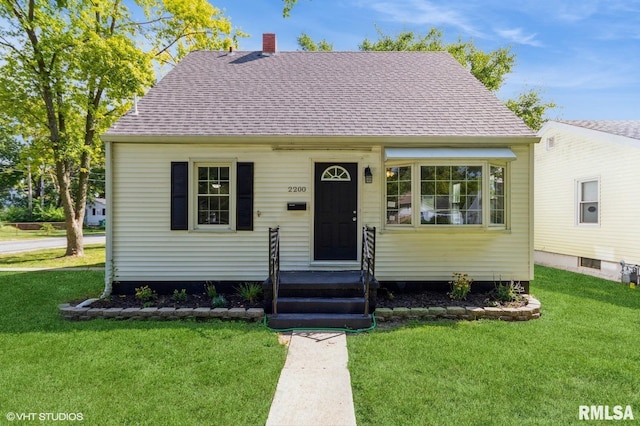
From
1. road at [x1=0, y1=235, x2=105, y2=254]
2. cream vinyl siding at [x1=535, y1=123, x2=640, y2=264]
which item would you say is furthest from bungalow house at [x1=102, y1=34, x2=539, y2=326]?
road at [x1=0, y1=235, x2=105, y2=254]

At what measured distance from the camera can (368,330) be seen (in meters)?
4.72

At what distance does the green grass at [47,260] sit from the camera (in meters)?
10.1

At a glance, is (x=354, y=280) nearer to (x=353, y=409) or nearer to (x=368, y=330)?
(x=368, y=330)

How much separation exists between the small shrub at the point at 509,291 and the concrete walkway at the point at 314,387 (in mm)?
3160

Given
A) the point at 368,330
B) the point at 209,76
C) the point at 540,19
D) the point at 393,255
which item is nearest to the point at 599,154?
the point at 540,19

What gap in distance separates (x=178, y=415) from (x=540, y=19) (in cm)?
1337

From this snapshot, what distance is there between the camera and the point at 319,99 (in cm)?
720

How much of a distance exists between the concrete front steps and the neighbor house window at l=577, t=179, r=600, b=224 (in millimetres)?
7563

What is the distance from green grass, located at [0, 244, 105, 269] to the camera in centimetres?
1009

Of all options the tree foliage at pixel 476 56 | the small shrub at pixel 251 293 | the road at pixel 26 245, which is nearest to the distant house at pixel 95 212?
the road at pixel 26 245

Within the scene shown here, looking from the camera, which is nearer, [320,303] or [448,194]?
[320,303]

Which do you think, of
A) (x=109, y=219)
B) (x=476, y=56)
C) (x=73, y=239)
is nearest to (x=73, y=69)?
(x=73, y=239)

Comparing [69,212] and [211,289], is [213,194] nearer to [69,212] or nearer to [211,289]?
[211,289]

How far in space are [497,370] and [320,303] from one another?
2.51m
